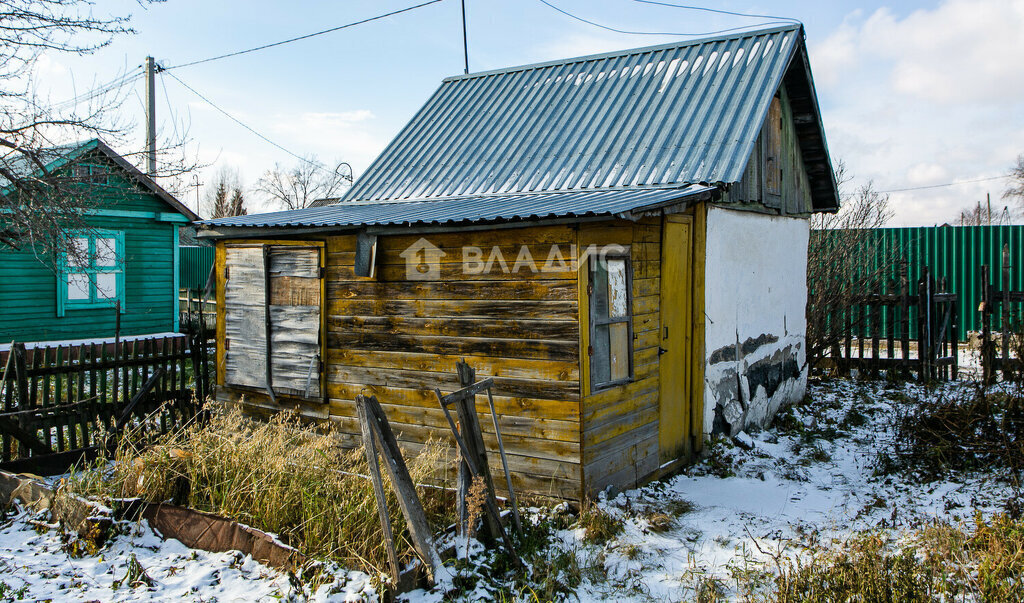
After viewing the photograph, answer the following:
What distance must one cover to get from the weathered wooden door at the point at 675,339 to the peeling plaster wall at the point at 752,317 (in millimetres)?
311

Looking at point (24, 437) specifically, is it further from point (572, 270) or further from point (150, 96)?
point (150, 96)

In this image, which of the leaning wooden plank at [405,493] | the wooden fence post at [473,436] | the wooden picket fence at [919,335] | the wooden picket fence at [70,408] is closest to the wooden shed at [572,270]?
the wooden picket fence at [70,408]

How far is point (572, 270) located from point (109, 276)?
39.7 ft

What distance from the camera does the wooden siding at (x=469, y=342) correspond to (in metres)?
6.15

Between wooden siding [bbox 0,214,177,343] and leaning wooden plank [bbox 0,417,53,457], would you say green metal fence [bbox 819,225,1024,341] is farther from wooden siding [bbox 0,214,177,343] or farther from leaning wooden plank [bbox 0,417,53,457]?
leaning wooden plank [bbox 0,417,53,457]

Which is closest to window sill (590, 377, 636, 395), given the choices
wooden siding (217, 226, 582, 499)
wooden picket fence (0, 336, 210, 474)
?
wooden siding (217, 226, 582, 499)

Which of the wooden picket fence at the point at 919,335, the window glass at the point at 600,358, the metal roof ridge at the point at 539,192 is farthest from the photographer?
the wooden picket fence at the point at 919,335

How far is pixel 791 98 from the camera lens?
1010cm

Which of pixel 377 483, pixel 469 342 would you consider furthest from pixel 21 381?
pixel 377 483

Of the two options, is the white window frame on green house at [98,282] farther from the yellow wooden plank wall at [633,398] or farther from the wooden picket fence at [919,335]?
the wooden picket fence at [919,335]

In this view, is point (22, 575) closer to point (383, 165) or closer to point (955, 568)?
point (955, 568)

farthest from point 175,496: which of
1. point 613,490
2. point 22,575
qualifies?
point 613,490

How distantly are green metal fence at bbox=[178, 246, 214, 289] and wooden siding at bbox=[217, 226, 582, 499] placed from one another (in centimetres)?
2542

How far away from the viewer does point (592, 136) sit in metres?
9.18
